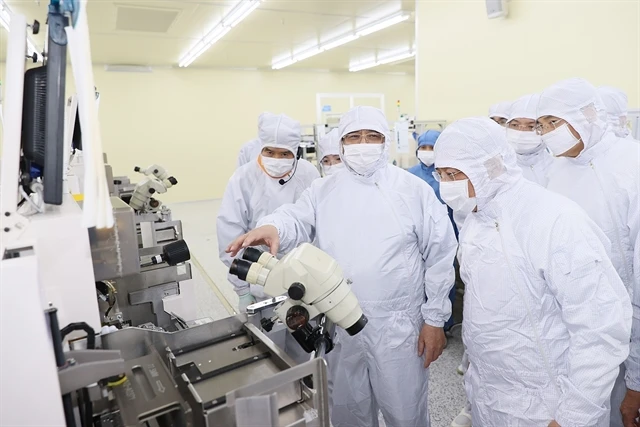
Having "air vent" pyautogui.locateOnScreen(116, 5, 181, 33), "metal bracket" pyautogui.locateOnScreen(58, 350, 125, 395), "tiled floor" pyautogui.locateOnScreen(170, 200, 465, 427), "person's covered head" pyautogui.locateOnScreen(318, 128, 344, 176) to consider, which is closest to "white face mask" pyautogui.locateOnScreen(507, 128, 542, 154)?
"person's covered head" pyautogui.locateOnScreen(318, 128, 344, 176)

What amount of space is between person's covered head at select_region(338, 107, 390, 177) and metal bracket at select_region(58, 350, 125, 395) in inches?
41.7

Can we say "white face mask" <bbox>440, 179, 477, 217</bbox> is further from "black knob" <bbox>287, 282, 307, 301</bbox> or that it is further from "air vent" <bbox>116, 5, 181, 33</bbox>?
"air vent" <bbox>116, 5, 181, 33</bbox>

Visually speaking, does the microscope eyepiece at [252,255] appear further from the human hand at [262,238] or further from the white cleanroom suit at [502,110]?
the white cleanroom suit at [502,110]

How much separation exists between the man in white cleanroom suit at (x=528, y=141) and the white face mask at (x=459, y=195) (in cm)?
153

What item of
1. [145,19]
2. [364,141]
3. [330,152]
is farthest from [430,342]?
[145,19]

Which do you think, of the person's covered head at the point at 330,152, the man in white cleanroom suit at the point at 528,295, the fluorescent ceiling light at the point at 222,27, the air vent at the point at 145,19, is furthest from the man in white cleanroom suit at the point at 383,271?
the air vent at the point at 145,19

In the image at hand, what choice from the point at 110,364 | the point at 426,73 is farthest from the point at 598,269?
the point at 426,73

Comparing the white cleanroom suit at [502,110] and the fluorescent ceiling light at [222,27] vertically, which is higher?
the fluorescent ceiling light at [222,27]

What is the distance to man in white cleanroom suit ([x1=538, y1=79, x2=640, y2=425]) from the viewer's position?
5.08 feet

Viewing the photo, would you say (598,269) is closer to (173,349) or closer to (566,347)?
(566,347)

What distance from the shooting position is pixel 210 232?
6.04m

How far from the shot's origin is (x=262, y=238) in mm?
1290

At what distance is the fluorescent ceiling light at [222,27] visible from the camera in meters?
4.23

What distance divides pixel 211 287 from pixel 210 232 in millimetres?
2187
